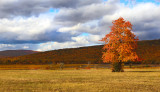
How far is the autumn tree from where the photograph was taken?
4284 cm

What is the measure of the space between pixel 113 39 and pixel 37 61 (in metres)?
77.4

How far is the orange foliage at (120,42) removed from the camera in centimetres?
4288

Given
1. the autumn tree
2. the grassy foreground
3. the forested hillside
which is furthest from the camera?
the forested hillside

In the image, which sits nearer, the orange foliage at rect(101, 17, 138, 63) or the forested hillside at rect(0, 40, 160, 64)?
the orange foliage at rect(101, 17, 138, 63)

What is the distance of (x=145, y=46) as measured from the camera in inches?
5133

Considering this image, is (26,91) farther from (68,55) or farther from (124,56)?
(68,55)

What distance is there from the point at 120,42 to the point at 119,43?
0.56 m

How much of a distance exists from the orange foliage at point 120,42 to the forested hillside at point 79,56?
193 ft

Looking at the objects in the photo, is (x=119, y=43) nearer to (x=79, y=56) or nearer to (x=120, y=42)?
(x=120, y=42)

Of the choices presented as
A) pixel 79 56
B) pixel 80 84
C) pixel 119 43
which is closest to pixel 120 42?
pixel 119 43

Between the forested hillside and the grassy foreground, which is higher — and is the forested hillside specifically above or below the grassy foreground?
above

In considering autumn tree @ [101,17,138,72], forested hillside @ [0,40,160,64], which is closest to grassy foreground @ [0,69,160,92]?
autumn tree @ [101,17,138,72]

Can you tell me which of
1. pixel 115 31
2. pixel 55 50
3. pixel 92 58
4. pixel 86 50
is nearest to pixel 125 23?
pixel 115 31

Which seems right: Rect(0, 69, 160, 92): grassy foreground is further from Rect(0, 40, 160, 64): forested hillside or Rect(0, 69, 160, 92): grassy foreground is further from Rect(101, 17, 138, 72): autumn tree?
Rect(0, 40, 160, 64): forested hillside
